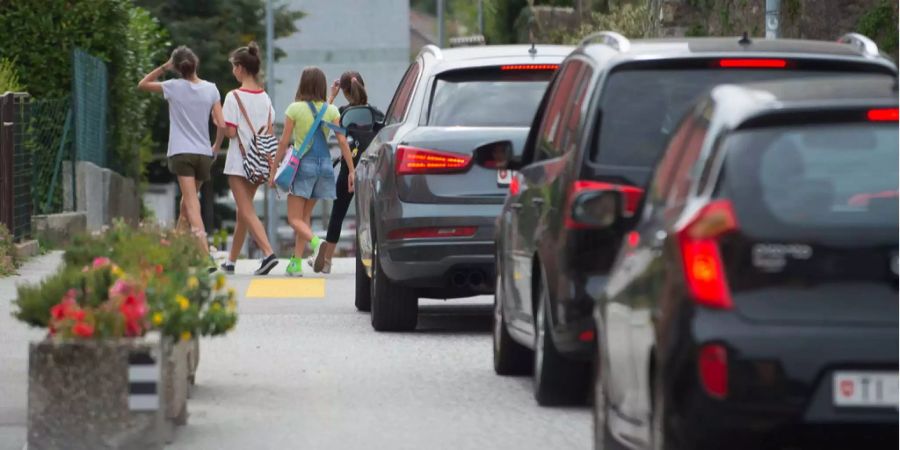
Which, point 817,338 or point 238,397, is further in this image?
point 238,397

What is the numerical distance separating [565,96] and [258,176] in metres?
8.48

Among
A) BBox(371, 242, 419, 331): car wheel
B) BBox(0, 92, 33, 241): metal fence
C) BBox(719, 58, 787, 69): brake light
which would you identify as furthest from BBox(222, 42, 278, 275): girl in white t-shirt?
BBox(719, 58, 787, 69): brake light

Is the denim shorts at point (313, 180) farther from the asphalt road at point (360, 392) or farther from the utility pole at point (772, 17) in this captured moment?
the utility pole at point (772, 17)

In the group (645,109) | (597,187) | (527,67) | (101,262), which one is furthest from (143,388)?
(527,67)

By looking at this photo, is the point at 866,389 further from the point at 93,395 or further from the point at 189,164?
the point at 189,164

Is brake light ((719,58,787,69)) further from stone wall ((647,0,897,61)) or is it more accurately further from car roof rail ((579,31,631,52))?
stone wall ((647,0,897,61))

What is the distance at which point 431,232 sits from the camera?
1277cm

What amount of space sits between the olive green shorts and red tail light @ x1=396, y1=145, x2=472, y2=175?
6.14m

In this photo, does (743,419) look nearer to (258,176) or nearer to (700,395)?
(700,395)

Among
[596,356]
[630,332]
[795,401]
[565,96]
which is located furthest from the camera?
[565,96]

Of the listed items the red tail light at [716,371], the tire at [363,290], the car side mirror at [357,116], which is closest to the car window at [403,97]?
the car side mirror at [357,116]

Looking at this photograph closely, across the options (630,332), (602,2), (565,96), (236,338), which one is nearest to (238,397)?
(565,96)

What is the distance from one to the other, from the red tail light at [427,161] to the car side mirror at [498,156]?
143cm

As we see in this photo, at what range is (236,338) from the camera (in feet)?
43.9
